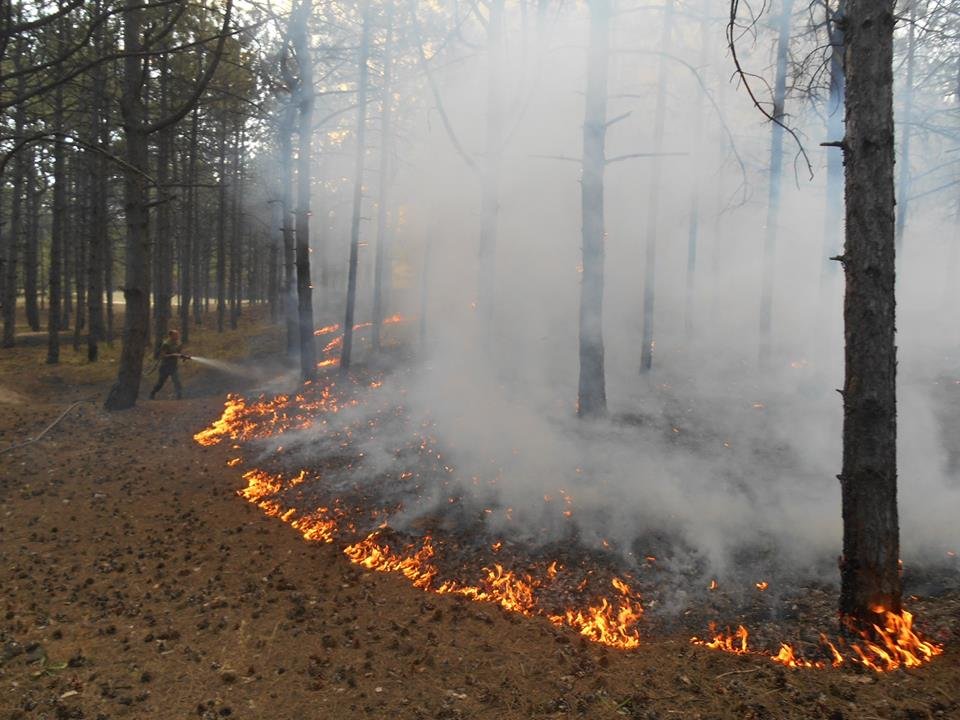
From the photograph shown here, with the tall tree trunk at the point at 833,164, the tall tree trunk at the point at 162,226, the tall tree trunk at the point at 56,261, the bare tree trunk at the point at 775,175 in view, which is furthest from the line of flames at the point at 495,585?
the tall tree trunk at the point at 56,261

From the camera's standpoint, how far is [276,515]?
24.7 feet

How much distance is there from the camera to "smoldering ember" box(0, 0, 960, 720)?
4.05m

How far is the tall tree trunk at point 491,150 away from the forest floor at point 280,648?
709cm

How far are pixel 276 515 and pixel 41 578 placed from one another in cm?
264

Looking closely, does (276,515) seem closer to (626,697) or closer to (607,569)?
(607,569)

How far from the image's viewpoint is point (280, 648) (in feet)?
14.8

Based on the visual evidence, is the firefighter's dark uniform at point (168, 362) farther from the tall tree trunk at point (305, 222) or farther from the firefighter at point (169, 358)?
the tall tree trunk at point (305, 222)

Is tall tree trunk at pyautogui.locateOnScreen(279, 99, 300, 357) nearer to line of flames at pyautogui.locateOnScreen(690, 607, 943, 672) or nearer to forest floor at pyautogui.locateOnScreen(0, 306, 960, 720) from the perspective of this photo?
forest floor at pyautogui.locateOnScreen(0, 306, 960, 720)

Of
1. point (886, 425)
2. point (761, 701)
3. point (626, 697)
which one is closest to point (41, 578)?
point (626, 697)

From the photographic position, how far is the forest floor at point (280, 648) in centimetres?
366

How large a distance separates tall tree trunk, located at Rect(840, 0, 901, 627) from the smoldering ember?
0.8 inches

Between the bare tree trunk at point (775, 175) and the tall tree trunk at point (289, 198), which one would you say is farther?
the tall tree trunk at point (289, 198)

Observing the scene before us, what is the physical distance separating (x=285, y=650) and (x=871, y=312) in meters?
5.12

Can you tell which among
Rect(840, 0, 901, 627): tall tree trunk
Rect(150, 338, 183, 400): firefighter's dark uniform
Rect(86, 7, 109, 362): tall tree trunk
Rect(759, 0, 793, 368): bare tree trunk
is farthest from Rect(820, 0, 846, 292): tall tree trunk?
Rect(86, 7, 109, 362): tall tree trunk
